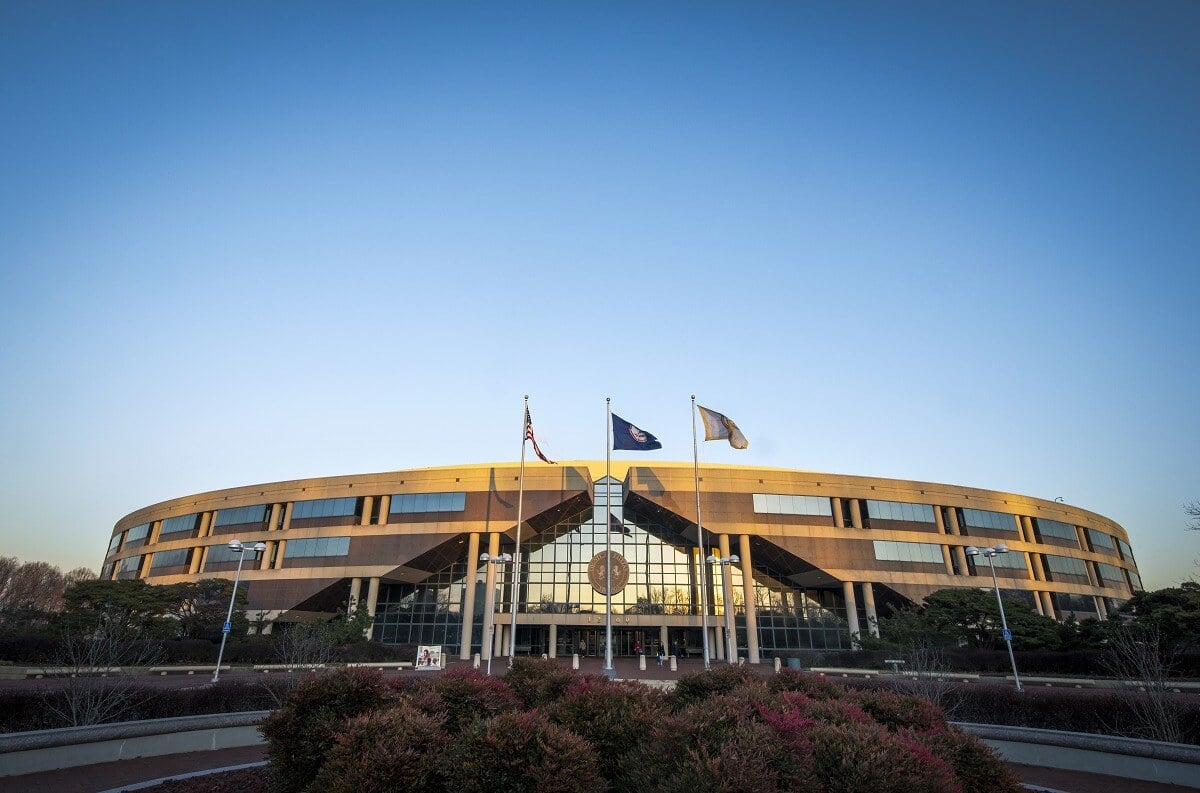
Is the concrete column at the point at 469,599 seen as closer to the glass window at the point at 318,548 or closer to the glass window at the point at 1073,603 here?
the glass window at the point at 318,548

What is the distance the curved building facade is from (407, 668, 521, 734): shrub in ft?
116

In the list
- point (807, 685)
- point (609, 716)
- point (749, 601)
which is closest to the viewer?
point (609, 716)

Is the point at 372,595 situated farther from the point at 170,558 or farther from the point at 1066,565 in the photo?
the point at 1066,565

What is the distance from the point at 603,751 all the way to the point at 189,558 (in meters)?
60.4

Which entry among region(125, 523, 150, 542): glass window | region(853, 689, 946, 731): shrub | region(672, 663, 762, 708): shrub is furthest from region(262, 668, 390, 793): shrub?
region(125, 523, 150, 542): glass window

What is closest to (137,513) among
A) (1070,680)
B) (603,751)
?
(603,751)

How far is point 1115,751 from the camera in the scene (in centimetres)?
1139

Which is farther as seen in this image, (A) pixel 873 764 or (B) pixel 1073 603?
(B) pixel 1073 603

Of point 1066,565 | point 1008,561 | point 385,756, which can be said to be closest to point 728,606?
point 1008,561

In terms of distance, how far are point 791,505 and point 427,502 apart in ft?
90.4

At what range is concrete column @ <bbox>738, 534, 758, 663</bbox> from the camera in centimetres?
4397

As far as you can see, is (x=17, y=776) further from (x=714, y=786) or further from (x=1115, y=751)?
(x=1115, y=751)

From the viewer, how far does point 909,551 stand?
46.8m

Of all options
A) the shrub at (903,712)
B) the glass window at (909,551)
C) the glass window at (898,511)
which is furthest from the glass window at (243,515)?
the shrub at (903,712)
